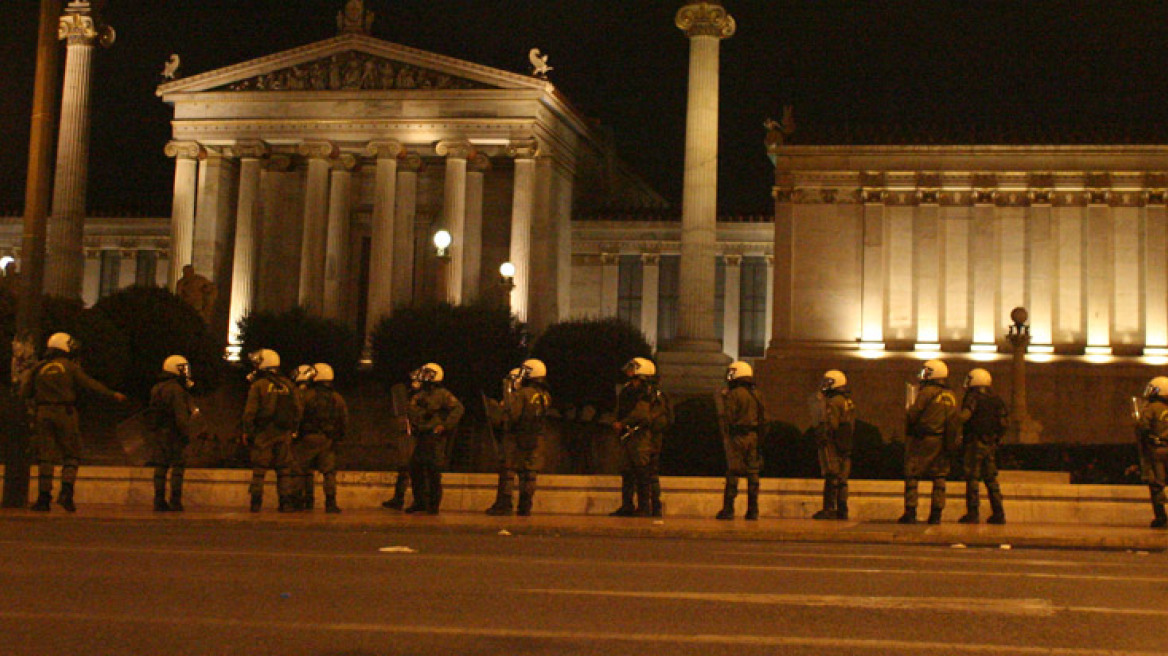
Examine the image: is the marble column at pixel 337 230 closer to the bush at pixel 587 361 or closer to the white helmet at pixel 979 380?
the bush at pixel 587 361

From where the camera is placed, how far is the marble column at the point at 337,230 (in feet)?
181

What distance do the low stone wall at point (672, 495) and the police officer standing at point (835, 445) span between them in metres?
0.88

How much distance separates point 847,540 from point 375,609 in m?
8.45

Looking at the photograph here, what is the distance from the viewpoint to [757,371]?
153 feet

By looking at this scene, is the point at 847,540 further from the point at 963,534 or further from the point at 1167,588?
the point at 1167,588

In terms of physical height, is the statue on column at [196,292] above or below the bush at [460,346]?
above

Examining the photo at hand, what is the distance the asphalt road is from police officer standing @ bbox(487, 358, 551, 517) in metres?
4.67

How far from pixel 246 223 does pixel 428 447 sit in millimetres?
39041

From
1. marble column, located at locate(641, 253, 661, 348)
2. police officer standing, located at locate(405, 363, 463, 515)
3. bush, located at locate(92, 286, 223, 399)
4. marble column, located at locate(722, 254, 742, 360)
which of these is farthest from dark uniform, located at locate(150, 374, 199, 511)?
marble column, located at locate(641, 253, 661, 348)

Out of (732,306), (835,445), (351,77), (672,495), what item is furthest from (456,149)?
(835,445)

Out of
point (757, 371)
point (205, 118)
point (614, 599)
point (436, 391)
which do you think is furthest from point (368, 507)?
point (205, 118)

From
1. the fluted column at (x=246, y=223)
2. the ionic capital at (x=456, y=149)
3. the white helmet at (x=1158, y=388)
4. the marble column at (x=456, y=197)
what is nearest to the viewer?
the white helmet at (x=1158, y=388)

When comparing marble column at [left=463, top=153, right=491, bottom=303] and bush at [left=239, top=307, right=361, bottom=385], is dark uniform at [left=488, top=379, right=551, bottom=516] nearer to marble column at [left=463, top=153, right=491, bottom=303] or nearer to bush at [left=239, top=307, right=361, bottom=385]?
bush at [left=239, top=307, right=361, bottom=385]

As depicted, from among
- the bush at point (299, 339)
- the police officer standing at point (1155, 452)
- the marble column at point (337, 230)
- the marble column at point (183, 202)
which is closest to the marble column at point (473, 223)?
the marble column at point (337, 230)
